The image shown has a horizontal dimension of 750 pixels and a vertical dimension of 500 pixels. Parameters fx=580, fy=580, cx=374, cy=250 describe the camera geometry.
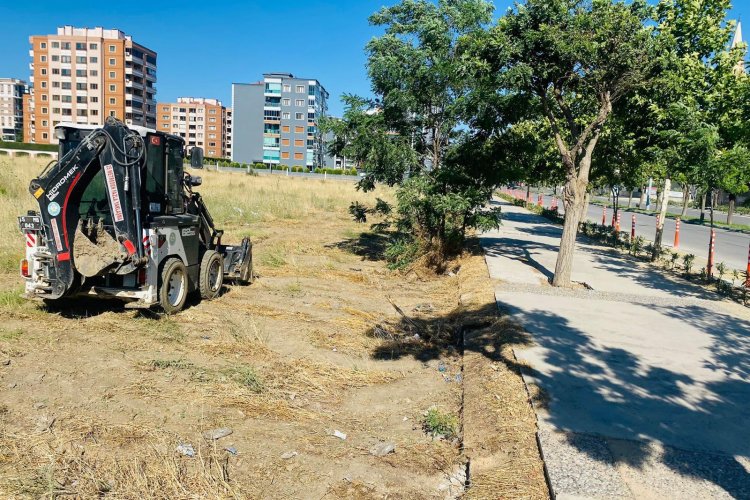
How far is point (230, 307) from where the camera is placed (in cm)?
927

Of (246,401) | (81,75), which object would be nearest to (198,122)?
(81,75)

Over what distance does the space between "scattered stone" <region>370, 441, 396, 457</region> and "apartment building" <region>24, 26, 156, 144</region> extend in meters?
90.3

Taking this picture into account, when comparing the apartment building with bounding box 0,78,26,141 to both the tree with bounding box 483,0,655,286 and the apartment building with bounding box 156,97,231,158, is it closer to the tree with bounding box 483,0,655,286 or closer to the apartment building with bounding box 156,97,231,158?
the apartment building with bounding box 156,97,231,158

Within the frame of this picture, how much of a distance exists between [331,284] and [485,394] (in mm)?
6299

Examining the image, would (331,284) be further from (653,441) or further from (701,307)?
(653,441)

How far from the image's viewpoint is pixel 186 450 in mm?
4586

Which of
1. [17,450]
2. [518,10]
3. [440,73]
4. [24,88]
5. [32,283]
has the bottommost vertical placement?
→ [17,450]

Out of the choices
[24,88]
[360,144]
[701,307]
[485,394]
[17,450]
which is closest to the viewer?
[17,450]

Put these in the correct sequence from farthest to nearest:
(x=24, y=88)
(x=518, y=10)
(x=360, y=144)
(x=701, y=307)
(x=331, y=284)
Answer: (x=24, y=88) < (x=360, y=144) < (x=331, y=284) < (x=518, y=10) < (x=701, y=307)

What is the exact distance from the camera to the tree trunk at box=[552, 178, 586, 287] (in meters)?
11.1

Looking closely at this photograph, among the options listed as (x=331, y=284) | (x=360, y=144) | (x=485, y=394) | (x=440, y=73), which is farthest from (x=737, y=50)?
(x=485, y=394)

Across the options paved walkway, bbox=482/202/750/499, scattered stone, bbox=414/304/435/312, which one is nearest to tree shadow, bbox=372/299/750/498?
paved walkway, bbox=482/202/750/499

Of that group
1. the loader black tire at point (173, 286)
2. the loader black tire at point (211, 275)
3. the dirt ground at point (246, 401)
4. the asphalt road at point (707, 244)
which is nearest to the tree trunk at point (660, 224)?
the asphalt road at point (707, 244)

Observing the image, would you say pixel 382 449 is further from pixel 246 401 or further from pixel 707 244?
A: pixel 707 244
